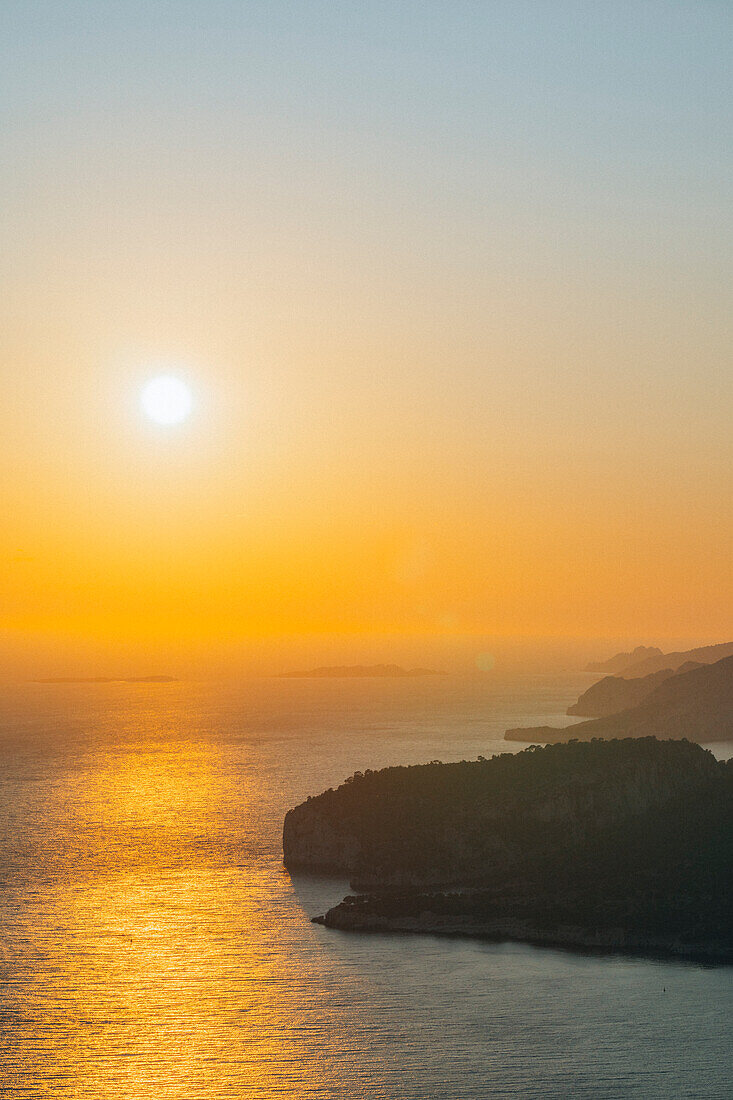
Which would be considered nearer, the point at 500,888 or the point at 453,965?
the point at 453,965

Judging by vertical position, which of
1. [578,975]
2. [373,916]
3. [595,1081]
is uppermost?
[373,916]

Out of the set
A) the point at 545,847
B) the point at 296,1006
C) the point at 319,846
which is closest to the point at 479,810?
the point at 545,847

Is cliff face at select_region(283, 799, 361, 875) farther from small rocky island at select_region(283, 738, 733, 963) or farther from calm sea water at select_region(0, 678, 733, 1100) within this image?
calm sea water at select_region(0, 678, 733, 1100)

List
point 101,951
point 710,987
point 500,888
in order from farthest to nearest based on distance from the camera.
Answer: point 500,888 → point 101,951 → point 710,987

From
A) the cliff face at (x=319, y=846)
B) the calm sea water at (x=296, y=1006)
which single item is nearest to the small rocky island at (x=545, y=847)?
the cliff face at (x=319, y=846)

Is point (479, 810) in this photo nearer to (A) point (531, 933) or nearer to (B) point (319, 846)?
(B) point (319, 846)

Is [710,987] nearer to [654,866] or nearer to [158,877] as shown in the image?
[654,866]

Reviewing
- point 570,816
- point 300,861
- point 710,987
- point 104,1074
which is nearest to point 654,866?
point 570,816

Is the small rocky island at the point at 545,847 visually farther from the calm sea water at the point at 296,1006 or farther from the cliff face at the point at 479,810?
the calm sea water at the point at 296,1006

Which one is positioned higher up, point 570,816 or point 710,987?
point 570,816
